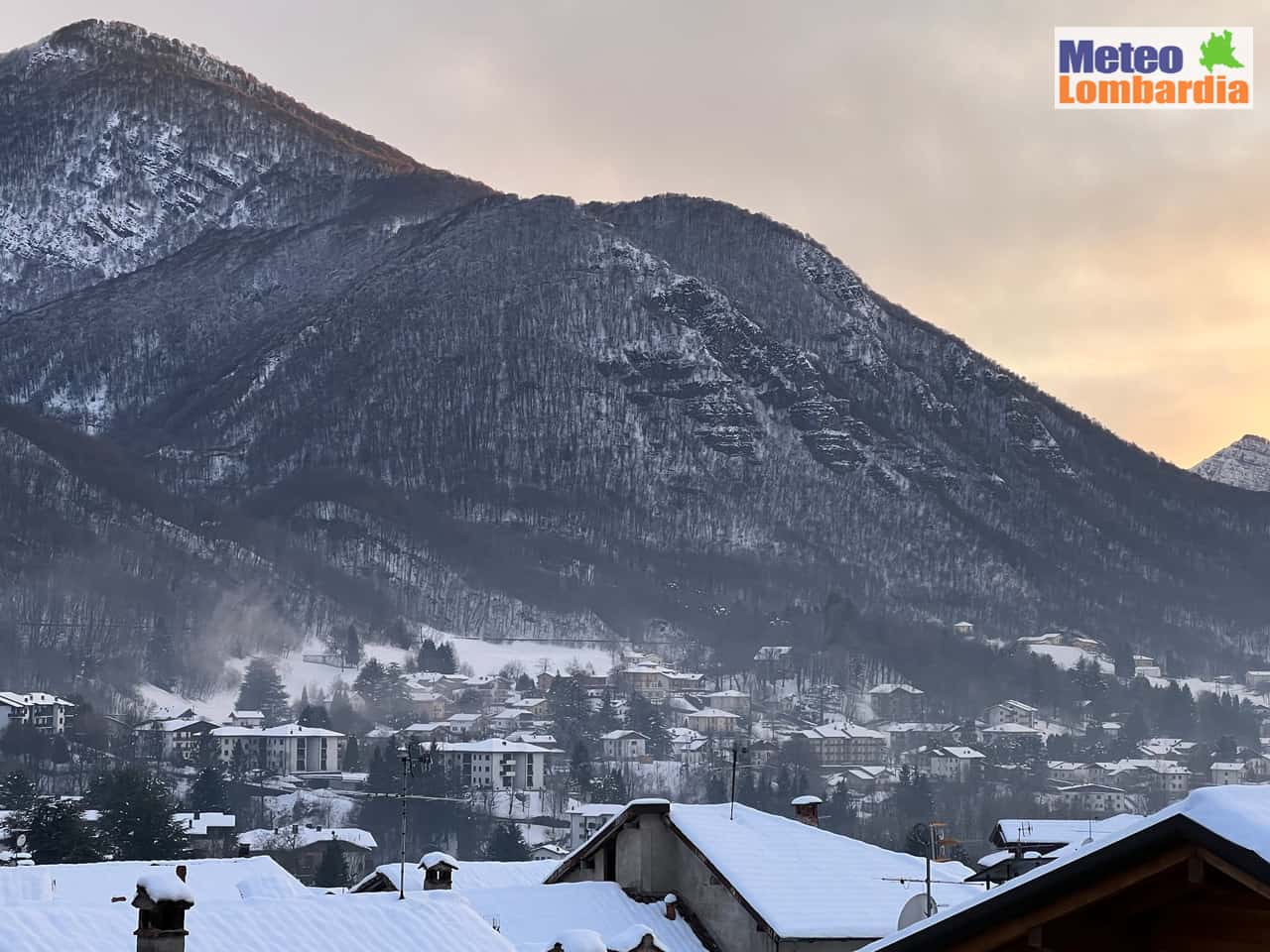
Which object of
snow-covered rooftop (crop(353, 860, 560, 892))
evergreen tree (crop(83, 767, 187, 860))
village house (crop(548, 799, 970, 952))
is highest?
village house (crop(548, 799, 970, 952))

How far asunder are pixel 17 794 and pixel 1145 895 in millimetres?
149726

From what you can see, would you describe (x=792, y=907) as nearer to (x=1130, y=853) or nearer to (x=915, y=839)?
(x=1130, y=853)

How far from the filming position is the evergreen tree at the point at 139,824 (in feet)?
389

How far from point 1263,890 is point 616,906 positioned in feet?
88.3

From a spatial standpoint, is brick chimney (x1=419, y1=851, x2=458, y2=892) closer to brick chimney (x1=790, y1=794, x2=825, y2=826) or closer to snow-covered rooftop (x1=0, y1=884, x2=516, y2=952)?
snow-covered rooftop (x1=0, y1=884, x2=516, y2=952)

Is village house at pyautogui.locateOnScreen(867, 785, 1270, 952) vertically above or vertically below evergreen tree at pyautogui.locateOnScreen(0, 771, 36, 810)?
above

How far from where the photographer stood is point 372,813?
7849 inches

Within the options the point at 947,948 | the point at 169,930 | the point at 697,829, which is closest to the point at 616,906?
the point at 697,829

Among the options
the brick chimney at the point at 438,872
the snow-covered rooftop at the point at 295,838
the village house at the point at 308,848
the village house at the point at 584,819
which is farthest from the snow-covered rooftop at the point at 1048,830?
the village house at the point at 584,819

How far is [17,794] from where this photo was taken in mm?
150375

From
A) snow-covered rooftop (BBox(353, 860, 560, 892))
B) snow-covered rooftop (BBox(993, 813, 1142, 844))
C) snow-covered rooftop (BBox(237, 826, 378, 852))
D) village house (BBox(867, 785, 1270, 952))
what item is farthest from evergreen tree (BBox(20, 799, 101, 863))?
village house (BBox(867, 785, 1270, 952))

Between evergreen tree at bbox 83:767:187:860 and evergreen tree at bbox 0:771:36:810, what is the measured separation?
12.8m

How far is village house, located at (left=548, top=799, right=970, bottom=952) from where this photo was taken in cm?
3114

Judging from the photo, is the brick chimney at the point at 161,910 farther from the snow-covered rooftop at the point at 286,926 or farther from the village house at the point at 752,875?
the village house at the point at 752,875
